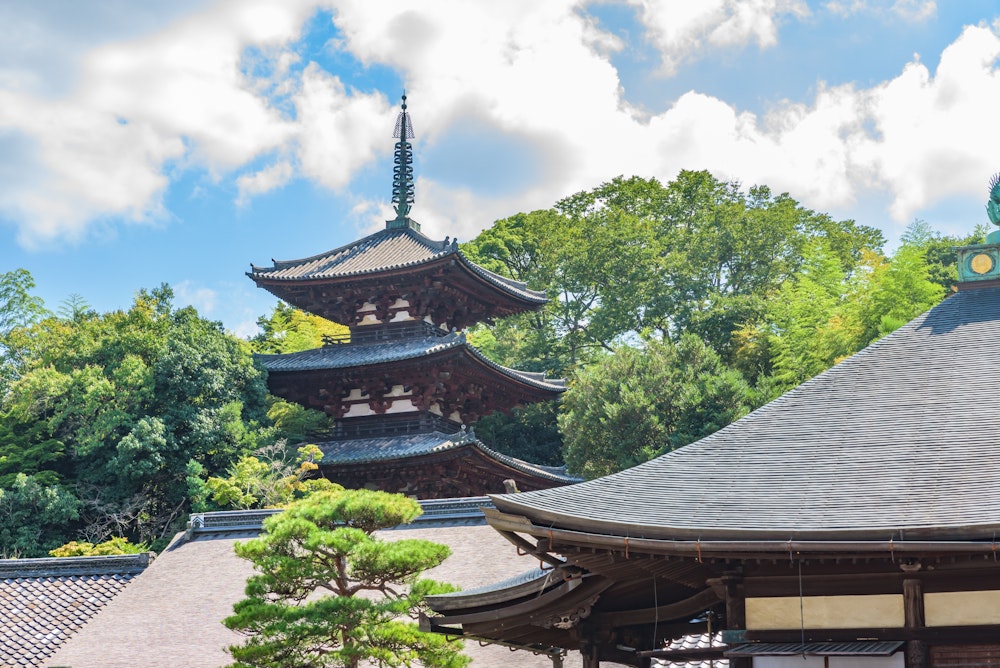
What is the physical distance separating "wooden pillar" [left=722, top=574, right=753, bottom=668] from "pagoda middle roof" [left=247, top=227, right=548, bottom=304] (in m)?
22.2

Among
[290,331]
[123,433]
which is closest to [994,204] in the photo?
[123,433]

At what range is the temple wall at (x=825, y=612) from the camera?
9891 mm

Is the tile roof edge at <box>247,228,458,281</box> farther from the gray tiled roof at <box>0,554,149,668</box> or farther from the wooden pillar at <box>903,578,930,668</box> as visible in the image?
the wooden pillar at <box>903,578,930,668</box>

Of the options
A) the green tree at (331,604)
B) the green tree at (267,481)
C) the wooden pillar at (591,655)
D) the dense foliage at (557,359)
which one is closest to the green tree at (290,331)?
the dense foliage at (557,359)

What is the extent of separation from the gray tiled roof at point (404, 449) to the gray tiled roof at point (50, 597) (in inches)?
333

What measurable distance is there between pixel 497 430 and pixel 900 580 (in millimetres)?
32138

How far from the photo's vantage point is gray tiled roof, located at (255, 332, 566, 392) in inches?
1235

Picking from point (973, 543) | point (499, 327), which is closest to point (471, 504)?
point (973, 543)

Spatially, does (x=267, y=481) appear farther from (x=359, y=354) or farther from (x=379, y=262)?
(x=379, y=262)

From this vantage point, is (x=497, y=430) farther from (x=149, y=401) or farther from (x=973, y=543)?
(x=973, y=543)

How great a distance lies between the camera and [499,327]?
1919 inches

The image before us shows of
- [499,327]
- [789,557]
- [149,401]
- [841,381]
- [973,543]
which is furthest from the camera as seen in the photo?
[499,327]

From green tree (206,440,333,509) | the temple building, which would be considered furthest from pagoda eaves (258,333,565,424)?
the temple building

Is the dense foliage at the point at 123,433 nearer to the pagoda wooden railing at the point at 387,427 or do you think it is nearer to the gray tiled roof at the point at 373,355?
the gray tiled roof at the point at 373,355
